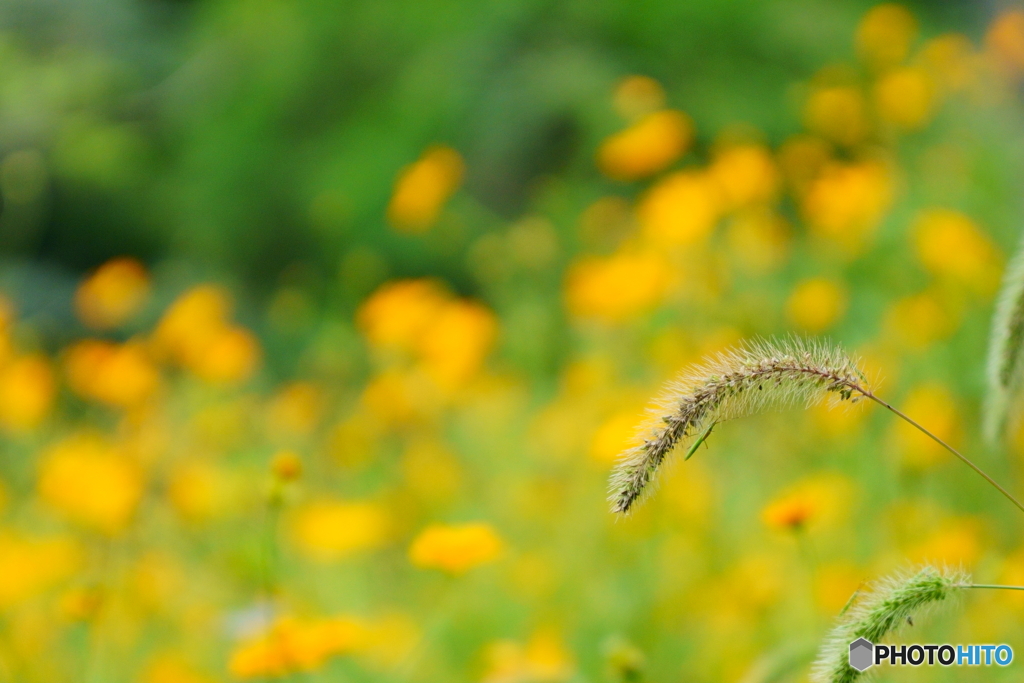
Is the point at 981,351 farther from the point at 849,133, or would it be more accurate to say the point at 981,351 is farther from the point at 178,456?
the point at 178,456

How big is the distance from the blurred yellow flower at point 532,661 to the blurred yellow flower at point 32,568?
2.46ft

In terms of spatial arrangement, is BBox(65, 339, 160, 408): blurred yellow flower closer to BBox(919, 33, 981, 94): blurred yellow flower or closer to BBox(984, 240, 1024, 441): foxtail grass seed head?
BBox(984, 240, 1024, 441): foxtail grass seed head

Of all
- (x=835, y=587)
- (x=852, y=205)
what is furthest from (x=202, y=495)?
(x=852, y=205)

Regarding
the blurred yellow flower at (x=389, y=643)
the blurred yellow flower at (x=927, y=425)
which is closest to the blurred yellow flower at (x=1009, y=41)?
the blurred yellow flower at (x=927, y=425)

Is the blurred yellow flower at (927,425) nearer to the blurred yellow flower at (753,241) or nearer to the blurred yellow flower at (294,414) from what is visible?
the blurred yellow flower at (753,241)

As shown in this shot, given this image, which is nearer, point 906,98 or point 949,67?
point 906,98

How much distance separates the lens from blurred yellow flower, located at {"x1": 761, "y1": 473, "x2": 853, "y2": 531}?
1250 mm

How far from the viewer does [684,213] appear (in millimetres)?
2383

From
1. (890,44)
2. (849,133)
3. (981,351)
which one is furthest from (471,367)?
(890,44)

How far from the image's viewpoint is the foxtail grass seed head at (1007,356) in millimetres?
934

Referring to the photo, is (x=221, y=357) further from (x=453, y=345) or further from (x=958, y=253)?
(x=958, y=253)

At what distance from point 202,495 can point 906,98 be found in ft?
6.97

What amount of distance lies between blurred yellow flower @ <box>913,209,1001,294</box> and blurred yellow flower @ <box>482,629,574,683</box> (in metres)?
1.14

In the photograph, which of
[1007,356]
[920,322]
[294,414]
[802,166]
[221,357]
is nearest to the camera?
[1007,356]
